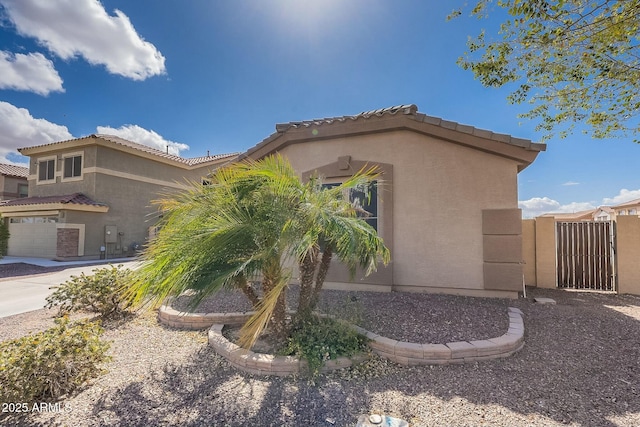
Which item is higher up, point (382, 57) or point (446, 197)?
point (382, 57)

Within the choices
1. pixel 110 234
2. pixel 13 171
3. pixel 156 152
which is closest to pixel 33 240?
pixel 110 234

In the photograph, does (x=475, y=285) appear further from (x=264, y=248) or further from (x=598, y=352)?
(x=264, y=248)

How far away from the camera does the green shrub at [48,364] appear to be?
10.4ft

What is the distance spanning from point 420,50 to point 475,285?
24.6 ft

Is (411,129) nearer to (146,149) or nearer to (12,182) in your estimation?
(146,149)

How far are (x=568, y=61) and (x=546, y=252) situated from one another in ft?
18.7

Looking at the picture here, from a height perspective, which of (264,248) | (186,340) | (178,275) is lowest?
(186,340)

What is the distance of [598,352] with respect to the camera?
445 centimetres

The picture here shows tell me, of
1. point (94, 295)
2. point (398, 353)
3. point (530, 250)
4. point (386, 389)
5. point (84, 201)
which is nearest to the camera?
point (386, 389)

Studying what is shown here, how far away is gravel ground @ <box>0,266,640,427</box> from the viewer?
3043 mm

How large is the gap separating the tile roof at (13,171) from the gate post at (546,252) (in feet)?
138

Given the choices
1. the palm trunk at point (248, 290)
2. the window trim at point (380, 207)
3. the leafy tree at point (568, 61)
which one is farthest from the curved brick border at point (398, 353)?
the leafy tree at point (568, 61)

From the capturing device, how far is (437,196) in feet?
24.7

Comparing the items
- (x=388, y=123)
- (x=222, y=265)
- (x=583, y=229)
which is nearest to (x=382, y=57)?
(x=388, y=123)
